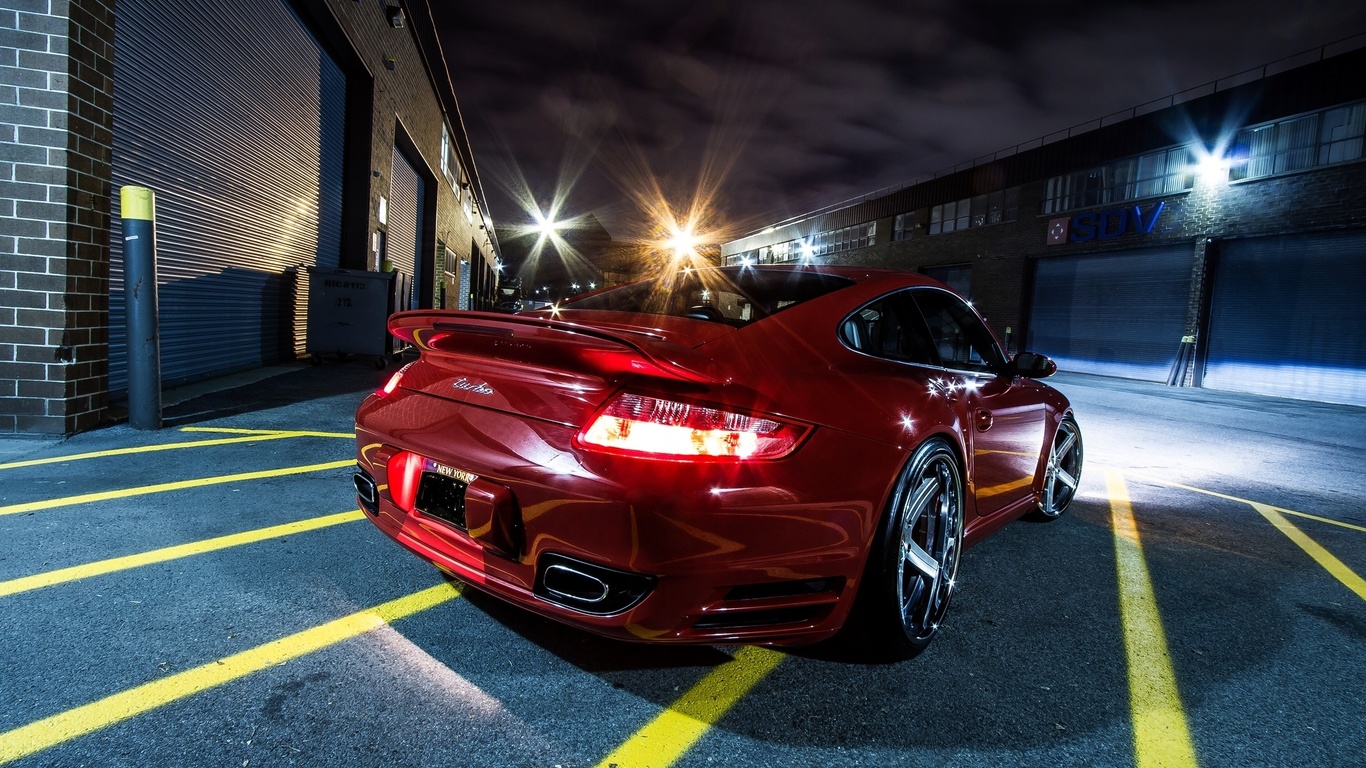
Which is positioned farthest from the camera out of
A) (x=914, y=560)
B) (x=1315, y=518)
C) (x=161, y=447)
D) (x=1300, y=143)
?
(x=1300, y=143)

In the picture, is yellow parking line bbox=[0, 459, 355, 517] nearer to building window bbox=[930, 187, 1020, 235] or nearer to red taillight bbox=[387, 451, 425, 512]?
red taillight bbox=[387, 451, 425, 512]

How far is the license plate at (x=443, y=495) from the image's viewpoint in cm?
203

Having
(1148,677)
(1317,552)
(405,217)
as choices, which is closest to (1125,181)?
(405,217)

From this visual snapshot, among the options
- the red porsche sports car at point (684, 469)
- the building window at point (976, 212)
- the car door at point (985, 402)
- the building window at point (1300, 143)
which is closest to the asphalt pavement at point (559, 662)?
the red porsche sports car at point (684, 469)

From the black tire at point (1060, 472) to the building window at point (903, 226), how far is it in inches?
1229

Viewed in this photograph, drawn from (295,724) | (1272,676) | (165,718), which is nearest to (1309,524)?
(1272,676)

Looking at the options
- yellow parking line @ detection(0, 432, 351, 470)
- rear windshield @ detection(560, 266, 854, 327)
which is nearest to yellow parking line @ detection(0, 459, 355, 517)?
yellow parking line @ detection(0, 432, 351, 470)

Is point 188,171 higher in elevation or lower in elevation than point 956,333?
higher

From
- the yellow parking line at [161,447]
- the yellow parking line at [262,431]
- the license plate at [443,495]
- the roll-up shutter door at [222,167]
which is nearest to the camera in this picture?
the license plate at [443,495]

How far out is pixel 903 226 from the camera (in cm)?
3406

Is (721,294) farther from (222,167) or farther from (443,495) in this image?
(222,167)

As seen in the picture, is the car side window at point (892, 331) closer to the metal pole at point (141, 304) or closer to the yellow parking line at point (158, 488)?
the yellow parking line at point (158, 488)

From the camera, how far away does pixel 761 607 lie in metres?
1.87

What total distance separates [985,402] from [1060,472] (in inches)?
57.0
